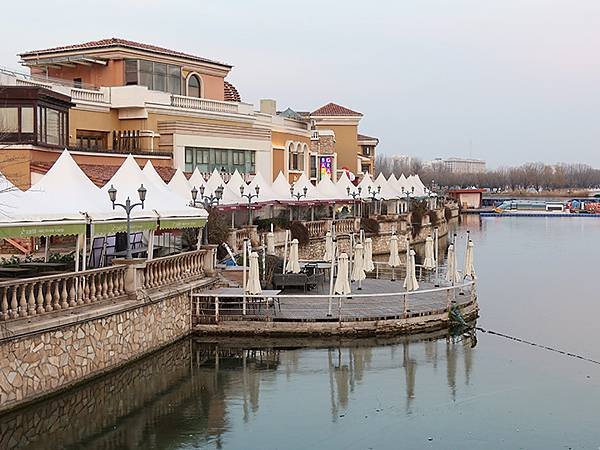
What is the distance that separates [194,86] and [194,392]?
29.4 m

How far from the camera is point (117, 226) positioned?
17.7 m

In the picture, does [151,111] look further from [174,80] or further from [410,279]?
[410,279]

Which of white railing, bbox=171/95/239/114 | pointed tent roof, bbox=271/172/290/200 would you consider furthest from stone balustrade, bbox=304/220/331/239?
white railing, bbox=171/95/239/114

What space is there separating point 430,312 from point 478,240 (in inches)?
1536

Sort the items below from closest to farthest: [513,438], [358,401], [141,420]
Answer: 1. [513,438]
2. [141,420]
3. [358,401]

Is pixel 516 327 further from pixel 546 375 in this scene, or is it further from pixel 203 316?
pixel 203 316

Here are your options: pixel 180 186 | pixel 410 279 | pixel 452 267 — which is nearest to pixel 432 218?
pixel 180 186

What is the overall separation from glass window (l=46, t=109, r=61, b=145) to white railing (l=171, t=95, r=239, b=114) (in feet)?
33.1

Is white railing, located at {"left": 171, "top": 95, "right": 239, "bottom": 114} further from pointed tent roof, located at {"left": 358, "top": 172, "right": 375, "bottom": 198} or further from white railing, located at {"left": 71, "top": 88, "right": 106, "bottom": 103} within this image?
pointed tent roof, located at {"left": 358, "top": 172, "right": 375, "bottom": 198}

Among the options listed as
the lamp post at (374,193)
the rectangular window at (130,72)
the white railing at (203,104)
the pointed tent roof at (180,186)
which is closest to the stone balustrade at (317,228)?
the white railing at (203,104)

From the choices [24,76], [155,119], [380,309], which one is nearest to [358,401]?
[380,309]

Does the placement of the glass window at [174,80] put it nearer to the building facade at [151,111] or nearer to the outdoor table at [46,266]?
the building facade at [151,111]

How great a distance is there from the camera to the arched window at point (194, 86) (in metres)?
42.7

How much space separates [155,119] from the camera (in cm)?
3772
